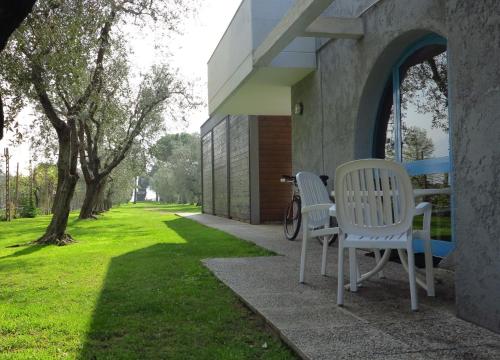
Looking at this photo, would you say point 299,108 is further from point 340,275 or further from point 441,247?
point 340,275

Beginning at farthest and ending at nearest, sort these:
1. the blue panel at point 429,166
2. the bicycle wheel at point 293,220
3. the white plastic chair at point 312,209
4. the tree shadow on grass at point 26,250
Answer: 1. the bicycle wheel at point 293,220
2. the tree shadow on grass at point 26,250
3. the blue panel at point 429,166
4. the white plastic chair at point 312,209

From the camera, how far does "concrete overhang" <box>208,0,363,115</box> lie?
589 cm

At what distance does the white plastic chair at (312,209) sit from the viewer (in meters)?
4.01

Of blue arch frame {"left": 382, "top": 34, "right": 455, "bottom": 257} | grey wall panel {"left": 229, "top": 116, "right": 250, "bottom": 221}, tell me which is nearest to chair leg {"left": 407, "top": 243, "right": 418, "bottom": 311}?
blue arch frame {"left": 382, "top": 34, "right": 455, "bottom": 257}

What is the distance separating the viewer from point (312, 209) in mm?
Answer: 3998

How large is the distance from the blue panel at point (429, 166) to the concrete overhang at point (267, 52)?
5.70 feet

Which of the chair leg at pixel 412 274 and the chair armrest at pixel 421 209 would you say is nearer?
the chair leg at pixel 412 274

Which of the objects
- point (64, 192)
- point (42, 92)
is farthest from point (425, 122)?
point (64, 192)

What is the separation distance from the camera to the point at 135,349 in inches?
108

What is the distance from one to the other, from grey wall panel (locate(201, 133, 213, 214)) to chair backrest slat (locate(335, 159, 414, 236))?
17.4m

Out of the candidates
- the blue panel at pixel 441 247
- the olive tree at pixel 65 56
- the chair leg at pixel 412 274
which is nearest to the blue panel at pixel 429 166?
the blue panel at pixel 441 247

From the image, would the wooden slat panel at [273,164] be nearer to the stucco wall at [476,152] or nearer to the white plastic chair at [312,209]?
the white plastic chair at [312,209]

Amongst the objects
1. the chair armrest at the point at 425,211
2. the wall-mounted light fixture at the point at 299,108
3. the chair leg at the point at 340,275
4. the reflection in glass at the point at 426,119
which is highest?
the wall-mounted light fixture at the point at 299,108

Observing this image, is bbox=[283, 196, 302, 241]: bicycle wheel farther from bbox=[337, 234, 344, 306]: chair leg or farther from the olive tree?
bbox=[337, 234, 344, 306]: chair leg
